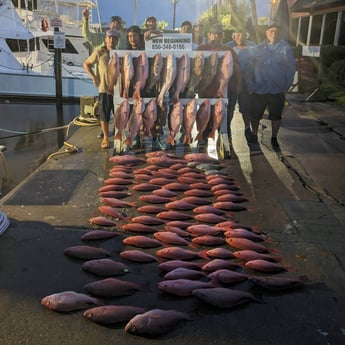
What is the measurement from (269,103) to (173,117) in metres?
1.88

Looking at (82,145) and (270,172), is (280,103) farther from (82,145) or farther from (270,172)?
(82,145)

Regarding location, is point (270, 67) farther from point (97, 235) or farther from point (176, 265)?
point (176, 265)

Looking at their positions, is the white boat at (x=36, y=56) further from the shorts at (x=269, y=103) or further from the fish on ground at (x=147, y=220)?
the fish on ground at (x=147, y=220)

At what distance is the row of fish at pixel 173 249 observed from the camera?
273cm

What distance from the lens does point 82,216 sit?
431 cm

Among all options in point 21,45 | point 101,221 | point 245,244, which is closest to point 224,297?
point 245,244

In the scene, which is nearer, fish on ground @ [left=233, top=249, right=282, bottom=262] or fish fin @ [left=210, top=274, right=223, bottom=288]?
fish fin @ [left=210, top=274, right=223, bottom=288]

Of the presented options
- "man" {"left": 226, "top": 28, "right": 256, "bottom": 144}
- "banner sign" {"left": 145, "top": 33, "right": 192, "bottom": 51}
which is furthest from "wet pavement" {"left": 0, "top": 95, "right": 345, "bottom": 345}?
"banner sign" {"left": 145, "top": 33, "right": 192, "bottom": 51}

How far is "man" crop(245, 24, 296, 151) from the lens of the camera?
22.0ft

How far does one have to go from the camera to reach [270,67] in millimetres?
6770

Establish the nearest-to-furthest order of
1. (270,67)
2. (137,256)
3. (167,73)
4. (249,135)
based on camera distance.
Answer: (137,256)
(167,73)
(270,67)
(249,135)

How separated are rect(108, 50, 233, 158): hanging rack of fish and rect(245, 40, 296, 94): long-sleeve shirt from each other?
706 mm

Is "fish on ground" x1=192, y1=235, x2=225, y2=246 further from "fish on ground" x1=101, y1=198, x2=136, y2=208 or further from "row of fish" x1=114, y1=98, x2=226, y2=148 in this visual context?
"row of fish" x1=114, y1=98, x2=226, y2=148

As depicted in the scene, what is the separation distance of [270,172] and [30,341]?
4.23 meters
